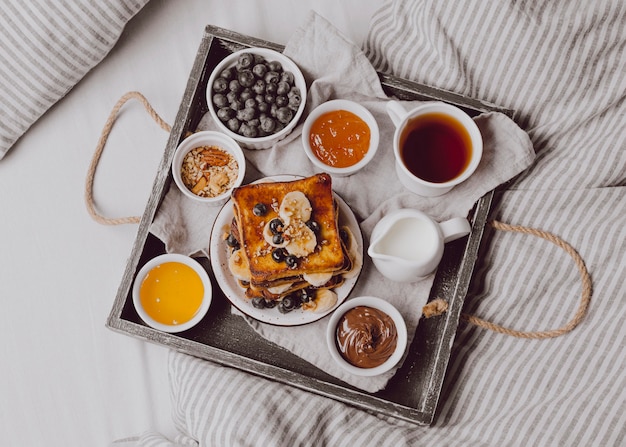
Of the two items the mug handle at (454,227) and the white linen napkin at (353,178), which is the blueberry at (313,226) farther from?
the mug handle at (454,227)

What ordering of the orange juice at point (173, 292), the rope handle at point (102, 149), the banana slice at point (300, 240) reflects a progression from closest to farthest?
the banana slice at point (300, 240) < the orange juice at point (173, 292) < the rope handle at point (102, 149)

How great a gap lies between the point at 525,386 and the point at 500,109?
2.15ft

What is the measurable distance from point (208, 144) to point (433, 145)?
0.54m

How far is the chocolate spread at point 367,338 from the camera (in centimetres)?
144

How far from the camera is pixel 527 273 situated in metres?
1.55

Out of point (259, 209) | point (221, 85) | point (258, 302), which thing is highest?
point (221, 85)

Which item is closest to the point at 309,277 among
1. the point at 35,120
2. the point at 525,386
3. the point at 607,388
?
the point at 525,386

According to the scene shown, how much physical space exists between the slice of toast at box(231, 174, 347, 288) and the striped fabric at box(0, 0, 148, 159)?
23.8 inches

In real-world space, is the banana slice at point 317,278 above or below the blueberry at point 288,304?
above

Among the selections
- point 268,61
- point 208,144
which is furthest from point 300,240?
point 268,61

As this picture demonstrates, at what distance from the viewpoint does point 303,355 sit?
1525mm

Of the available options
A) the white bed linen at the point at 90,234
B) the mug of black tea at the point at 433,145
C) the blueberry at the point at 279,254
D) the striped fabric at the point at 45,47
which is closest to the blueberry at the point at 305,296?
the blueberry at the point at 279,254

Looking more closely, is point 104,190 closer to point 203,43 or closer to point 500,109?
point 203,43

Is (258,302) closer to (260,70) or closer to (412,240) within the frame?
(412,240)
